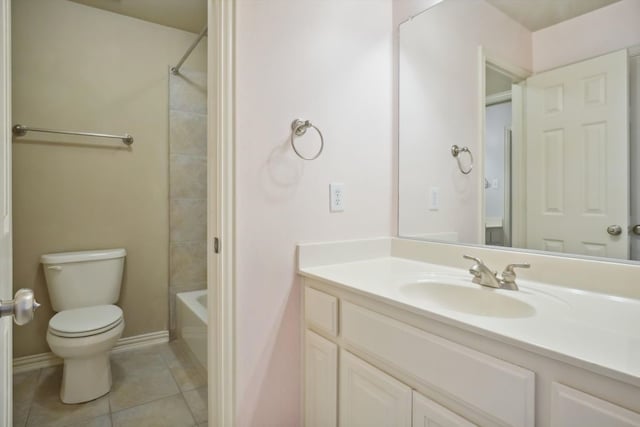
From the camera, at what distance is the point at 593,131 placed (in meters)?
1.02

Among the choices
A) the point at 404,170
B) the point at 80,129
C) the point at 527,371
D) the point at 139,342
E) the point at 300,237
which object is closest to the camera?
the point at 527,371

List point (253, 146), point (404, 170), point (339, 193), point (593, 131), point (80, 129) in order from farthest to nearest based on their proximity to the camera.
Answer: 1. point (80, 129)
2. point (404, 170)
3. point (339, 193)
4. point (253, 146)
5. point (593, 131)

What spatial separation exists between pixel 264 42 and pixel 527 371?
127 cm

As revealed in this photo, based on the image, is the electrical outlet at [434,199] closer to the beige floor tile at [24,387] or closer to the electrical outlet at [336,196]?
the electrical outlet at [336,196]

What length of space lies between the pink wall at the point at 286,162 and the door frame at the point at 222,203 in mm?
28

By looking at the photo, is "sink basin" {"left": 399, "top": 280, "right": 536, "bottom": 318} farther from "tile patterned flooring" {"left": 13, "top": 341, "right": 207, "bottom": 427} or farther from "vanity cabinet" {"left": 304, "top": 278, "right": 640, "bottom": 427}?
"tile patterned flooring" {"left": 13, "top": 341, "right": 207, "bottom": 427}

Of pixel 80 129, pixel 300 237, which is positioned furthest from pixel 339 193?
pixel 80 129

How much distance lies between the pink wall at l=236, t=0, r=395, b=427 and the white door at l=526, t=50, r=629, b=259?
2.15 ft

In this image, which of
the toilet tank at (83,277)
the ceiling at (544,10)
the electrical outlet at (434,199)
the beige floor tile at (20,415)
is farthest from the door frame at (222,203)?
the toilet tank at (83,277)

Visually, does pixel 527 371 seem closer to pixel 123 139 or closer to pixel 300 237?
pixel 300 237

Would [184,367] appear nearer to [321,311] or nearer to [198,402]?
[198,402]

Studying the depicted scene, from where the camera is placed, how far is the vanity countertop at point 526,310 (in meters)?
0.60

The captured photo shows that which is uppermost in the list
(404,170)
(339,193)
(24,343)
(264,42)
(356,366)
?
(264,42)

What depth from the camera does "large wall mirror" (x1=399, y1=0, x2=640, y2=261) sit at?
98 cm
